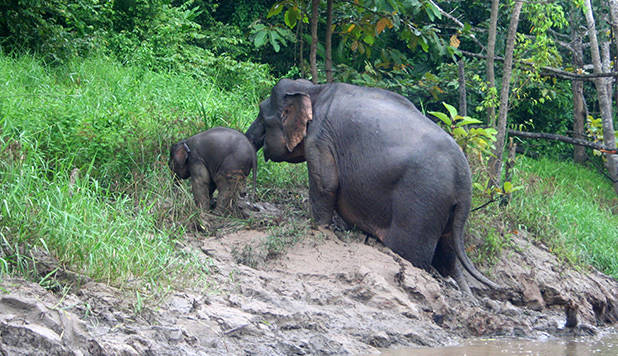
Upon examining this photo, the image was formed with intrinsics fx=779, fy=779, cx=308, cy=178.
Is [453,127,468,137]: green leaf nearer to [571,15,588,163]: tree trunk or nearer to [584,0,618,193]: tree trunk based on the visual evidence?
[584,0,618,193]: tree trunk

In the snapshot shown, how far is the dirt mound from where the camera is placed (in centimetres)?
382

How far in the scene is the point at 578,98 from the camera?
43.3 feet

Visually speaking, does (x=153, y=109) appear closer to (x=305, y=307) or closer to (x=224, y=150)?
(x=224, y=150)

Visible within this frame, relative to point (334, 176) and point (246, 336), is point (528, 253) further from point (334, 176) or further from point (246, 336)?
point (246, 336)

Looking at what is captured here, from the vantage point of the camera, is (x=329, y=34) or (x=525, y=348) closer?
(x=525, y=348)

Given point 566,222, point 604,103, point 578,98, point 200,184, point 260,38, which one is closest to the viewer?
point 200,184

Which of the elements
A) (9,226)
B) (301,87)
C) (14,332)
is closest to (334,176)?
(301,87)

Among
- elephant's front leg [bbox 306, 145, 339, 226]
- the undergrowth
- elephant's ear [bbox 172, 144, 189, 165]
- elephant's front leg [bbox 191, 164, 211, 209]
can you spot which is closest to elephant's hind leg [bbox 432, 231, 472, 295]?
the undergrowth

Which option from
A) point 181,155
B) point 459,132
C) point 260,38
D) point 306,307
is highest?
point 260,38

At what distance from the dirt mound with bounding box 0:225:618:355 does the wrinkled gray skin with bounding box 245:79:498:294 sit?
0.26 m

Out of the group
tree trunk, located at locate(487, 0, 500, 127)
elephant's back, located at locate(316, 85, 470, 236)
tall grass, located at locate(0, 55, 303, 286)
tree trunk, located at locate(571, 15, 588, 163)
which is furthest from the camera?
tree trunk, located at locate(571, 15, 588, 163)

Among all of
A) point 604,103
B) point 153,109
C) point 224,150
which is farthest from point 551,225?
point 153,109

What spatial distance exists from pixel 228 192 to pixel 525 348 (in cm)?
302

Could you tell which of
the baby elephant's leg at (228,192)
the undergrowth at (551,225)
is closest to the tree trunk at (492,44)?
the undergrowth at (551,225)
